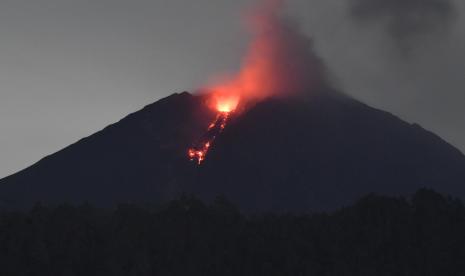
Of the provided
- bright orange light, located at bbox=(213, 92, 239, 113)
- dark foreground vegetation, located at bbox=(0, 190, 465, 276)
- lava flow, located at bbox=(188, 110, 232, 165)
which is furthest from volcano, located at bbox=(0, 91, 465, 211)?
dark foreground vegetation, located at bbox=(0, 190, 465, 276)

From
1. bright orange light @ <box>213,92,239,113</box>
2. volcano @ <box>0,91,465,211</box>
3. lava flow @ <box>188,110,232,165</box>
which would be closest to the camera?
volcano @ <box>0,91,465,211</box>

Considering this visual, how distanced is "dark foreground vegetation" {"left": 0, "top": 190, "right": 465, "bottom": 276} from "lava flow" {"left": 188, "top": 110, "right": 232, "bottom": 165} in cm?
9316

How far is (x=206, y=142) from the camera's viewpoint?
188 m

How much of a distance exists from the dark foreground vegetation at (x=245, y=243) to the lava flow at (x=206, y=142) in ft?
306

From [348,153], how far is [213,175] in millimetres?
30255

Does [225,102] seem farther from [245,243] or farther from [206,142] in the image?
[245,243]

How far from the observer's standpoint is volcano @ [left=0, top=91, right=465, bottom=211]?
173625mm

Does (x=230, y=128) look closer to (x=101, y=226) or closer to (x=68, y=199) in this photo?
(x=68, y=199)

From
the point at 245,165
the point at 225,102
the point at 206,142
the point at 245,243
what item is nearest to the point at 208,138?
the point at 206,142

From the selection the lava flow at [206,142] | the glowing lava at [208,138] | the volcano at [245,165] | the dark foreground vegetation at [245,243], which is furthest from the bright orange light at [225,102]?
the dark foreground vegetation at [245,243]

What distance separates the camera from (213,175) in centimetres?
17688

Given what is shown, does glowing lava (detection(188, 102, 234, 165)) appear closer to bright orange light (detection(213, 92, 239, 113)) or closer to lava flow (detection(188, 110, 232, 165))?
lava flow (detection(188, 110, 232, 165))

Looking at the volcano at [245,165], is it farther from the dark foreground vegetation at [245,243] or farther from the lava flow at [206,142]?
the dark foreground vegetation at [245,243]

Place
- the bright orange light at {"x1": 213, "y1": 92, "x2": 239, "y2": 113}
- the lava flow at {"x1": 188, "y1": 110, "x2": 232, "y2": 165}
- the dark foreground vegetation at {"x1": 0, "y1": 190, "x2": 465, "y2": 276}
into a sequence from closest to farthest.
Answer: the dark foreground vegetation at {"x1": 0, "y1": 190, "x2": 465, "y2": 276} < the lava flow at {"x1": 188, "y1": 110, "x2": 232, "y2": 165} < the bright orange light at {"x1": 213, "y1": 92, "x2": 239, "y2": 113}
